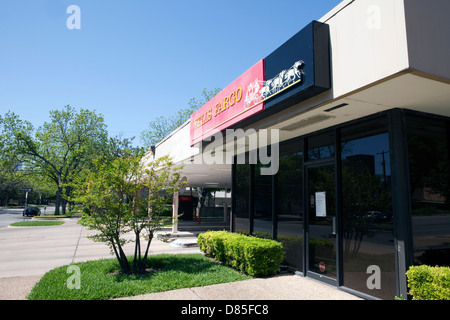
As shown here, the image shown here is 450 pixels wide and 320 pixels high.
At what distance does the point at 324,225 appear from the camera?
258 inches

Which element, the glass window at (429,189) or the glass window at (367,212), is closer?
the glass window at (429,189)

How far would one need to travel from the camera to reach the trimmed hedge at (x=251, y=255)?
6777 millimetres

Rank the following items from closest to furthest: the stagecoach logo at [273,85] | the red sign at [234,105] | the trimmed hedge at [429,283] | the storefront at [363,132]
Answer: the trimmed hedge at [429,283] < the storefront at [363,132] < the stagecoach logo at [273,85] < the red sign at [234,105]

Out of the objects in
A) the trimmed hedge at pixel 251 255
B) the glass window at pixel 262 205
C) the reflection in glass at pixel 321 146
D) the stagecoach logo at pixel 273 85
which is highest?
the stagecoach logo at pixel 273 85

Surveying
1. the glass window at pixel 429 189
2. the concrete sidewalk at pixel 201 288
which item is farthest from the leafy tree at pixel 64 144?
the glass window at pixel 429 189

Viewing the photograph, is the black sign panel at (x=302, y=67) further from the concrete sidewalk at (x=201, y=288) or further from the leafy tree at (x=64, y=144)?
the leafy tree at (x=64, y=144)

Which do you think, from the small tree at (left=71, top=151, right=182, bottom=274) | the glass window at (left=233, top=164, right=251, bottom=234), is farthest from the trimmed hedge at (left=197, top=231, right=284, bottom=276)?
the glass window at (left=233, top=164, right=251, bottom=234)

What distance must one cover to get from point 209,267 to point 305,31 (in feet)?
19.1

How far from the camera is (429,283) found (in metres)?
3.96

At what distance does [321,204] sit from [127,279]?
460 cm

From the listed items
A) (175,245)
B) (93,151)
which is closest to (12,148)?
(93,151)

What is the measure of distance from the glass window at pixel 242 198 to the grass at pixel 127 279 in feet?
7.92

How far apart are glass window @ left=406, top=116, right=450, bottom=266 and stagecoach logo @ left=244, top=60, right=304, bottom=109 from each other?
6.88 feet
